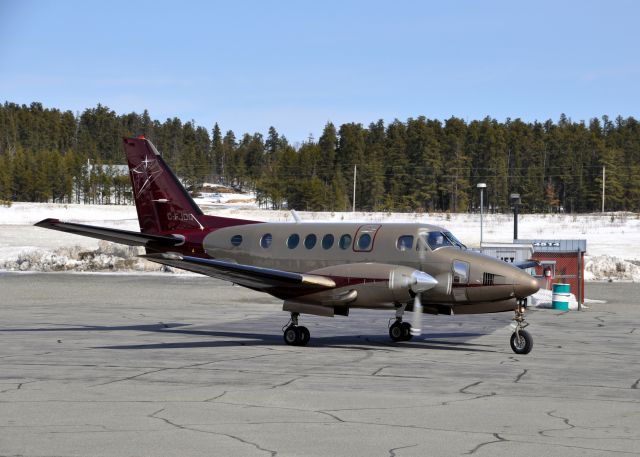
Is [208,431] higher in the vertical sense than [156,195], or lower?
lower

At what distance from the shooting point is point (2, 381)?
46.6 ft

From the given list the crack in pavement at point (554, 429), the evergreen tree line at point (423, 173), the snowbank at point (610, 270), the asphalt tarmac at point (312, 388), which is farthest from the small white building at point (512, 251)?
the evergreen tree line at point (423, 173)

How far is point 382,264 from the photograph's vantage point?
19.8 meters

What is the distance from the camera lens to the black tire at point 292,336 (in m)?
20.4

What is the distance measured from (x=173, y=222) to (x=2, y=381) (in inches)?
424

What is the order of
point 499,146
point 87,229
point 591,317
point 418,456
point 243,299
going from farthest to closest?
1. point 499,146
2. point 243,299
3. point 591,317
4. point 87,229
5. point 418,456

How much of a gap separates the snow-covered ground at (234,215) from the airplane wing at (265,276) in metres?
32.8

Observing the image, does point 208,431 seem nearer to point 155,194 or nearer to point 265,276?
point 265,276

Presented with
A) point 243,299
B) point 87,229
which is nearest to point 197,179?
point 243,299

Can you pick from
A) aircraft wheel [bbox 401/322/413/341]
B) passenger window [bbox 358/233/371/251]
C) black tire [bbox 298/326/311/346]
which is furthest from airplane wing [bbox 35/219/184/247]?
aircraft wheel [bbox 401/322/413/341]

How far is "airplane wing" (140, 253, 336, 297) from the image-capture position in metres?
19.7

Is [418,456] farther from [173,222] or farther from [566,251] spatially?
[566,251]

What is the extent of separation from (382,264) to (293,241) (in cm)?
275

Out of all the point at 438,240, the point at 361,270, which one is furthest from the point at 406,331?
the point at 438,240
